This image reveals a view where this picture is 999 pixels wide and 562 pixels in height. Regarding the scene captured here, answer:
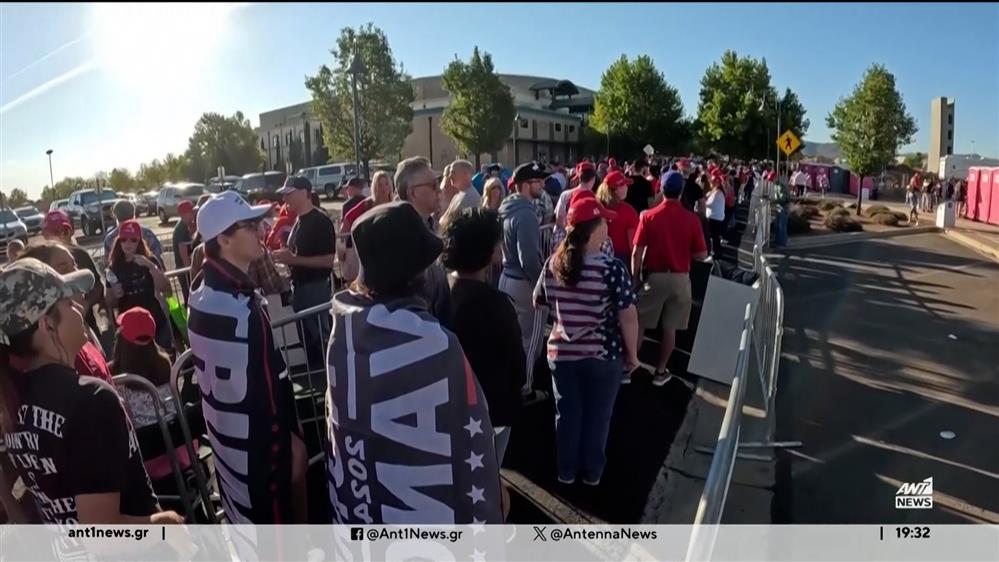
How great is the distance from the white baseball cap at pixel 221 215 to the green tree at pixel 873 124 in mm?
26188

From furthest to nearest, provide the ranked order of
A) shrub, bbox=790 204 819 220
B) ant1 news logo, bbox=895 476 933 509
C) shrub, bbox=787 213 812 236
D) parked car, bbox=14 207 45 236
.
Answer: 1. shrub, bbox=790 204 819 220
2. parked car, bbox=14 207 45 236
3. shrub, bbox=787 213 812 236
4. ant1 news logo, bbox=895 476 933 509

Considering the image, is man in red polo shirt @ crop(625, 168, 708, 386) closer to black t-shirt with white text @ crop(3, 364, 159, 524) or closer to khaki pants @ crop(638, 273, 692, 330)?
khaki pants @ crop(638, 273, 692, 330)

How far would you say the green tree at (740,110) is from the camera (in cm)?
3531

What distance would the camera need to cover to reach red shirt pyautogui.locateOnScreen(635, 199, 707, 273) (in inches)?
228

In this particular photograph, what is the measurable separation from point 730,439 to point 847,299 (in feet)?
29.8

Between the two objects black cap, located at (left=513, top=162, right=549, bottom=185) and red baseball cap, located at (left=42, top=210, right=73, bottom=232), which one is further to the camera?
black cap, located at (left=513, top=162, right=549, bottom=185)

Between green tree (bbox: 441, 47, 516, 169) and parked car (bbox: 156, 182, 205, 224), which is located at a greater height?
green tree (bbox: 441, 47, 516, 169)

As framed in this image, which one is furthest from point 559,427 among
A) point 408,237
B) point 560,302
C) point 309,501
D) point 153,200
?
point 153,200

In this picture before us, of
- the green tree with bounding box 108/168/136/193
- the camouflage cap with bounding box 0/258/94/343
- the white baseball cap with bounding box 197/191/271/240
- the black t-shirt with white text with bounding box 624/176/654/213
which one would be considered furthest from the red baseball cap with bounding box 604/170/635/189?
the green tree with bounding box 108/168/136/193

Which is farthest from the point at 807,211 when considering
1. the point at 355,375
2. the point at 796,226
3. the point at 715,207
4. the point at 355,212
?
the point at 355,375

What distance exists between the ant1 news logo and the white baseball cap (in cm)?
414

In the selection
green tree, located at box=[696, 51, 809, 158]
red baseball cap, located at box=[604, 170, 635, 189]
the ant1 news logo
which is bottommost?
the ant1 news logo

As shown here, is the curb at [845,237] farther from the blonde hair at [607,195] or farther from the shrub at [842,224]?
the blonde hair at [607,195]

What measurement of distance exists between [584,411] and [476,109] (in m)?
23.2
